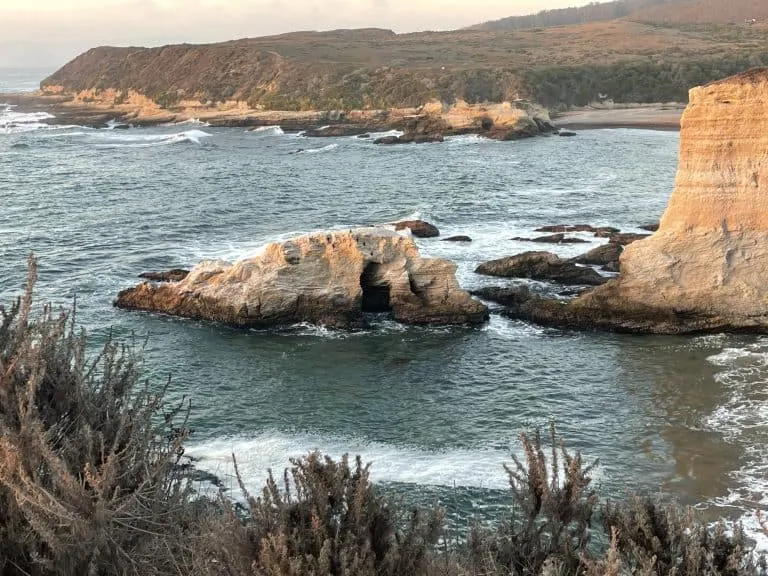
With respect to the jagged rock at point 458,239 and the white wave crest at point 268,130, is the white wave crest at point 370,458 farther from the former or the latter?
A: the white wave crest at point 268,130

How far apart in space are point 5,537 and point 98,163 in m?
63.2

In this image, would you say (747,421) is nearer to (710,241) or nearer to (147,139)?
(710,241)

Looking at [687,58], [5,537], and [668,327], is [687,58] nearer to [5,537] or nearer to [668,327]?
A: [668,327]

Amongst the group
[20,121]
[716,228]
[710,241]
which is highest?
[20,121]

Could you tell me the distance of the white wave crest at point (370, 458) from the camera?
618 inches

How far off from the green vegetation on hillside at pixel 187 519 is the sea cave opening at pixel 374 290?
58.7 feet

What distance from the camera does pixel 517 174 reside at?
55750 mm

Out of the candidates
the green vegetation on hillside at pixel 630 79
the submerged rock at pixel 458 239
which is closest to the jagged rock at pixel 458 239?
the submerged rock at pixel 458 239

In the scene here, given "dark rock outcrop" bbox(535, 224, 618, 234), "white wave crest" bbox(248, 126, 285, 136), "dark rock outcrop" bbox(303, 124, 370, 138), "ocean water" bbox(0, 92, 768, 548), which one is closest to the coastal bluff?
"ocean water" bbox(0, 92, 768, 548)

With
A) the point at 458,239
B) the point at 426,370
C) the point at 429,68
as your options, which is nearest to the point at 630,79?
the point at 429,68

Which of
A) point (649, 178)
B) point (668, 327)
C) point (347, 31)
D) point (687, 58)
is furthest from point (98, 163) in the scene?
point (347, 31)

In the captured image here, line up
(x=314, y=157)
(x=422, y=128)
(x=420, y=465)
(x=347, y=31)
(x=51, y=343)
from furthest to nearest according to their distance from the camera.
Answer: (x=347, y=31)
(x=422, y=128)
(x=314, y=157)
(x=420, y=465)
(x=51, y=343)

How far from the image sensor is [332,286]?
83.3 feet

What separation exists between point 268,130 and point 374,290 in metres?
72.7
